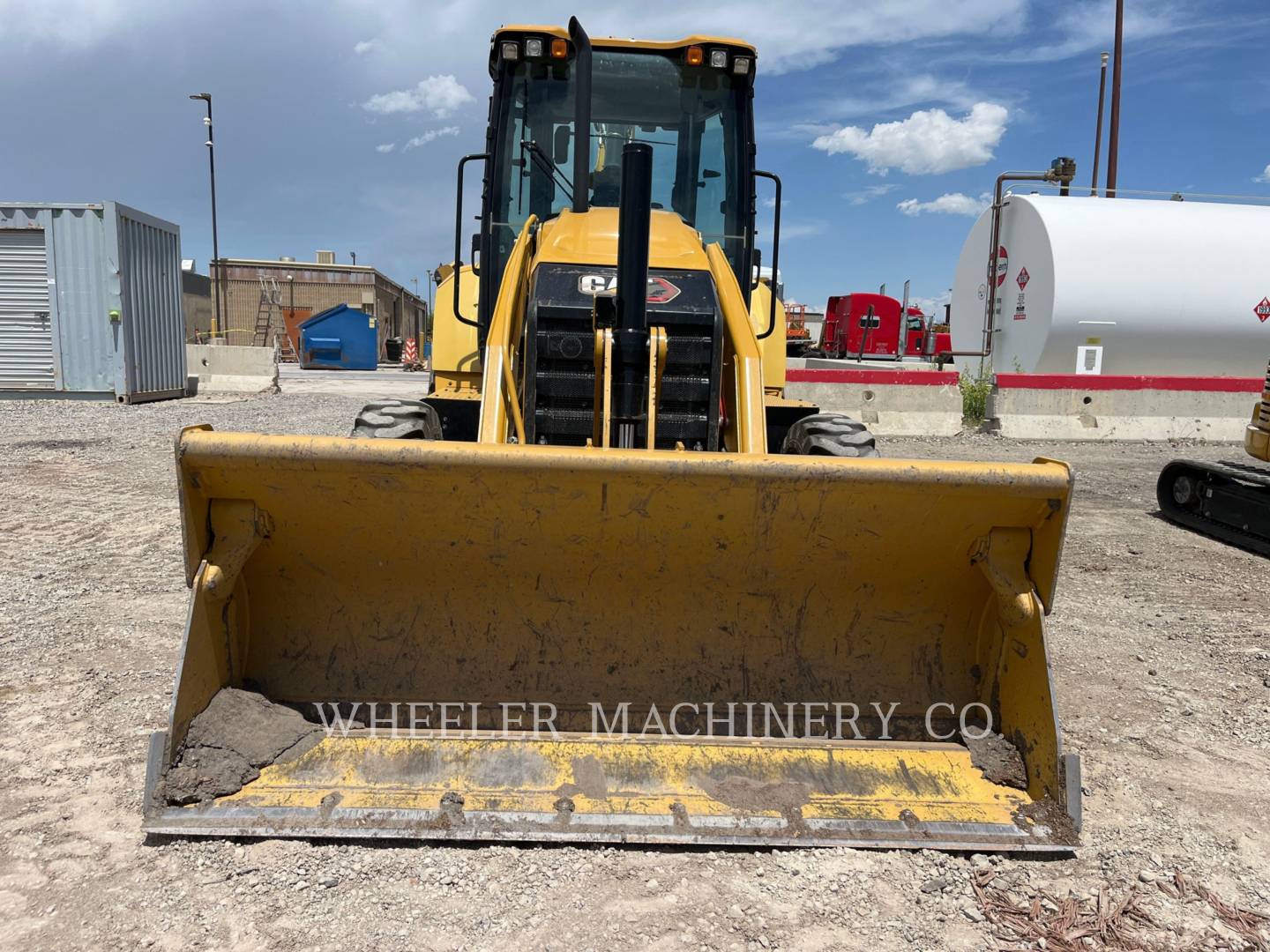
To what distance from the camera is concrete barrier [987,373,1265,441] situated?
40.9 feet

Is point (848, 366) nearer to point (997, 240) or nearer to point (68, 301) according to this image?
point (997, 240)

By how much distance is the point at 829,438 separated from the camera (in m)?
4.09

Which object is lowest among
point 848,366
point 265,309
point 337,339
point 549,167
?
point 848,366

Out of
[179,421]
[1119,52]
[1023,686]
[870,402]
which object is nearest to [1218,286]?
[870,402]

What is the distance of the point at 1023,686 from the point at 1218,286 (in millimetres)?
13966

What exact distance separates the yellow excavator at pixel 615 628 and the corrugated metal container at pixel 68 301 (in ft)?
43.8

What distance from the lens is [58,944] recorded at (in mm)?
2156

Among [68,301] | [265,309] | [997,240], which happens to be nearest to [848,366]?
[997,240]

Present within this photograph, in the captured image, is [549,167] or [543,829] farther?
[549,167]

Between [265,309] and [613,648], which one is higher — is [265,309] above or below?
above

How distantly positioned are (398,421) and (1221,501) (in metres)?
6.73

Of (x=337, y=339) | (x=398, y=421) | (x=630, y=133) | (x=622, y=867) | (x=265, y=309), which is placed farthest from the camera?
(x=265, y=309)

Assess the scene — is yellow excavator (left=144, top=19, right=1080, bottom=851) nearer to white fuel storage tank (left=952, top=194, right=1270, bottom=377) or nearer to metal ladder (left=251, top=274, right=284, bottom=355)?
white fuel storage tank (left=952, top=194, right=1270, bottom=377)

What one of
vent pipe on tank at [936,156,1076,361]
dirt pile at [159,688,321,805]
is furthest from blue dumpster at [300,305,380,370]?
dirt pile at [159,688,321,805]
